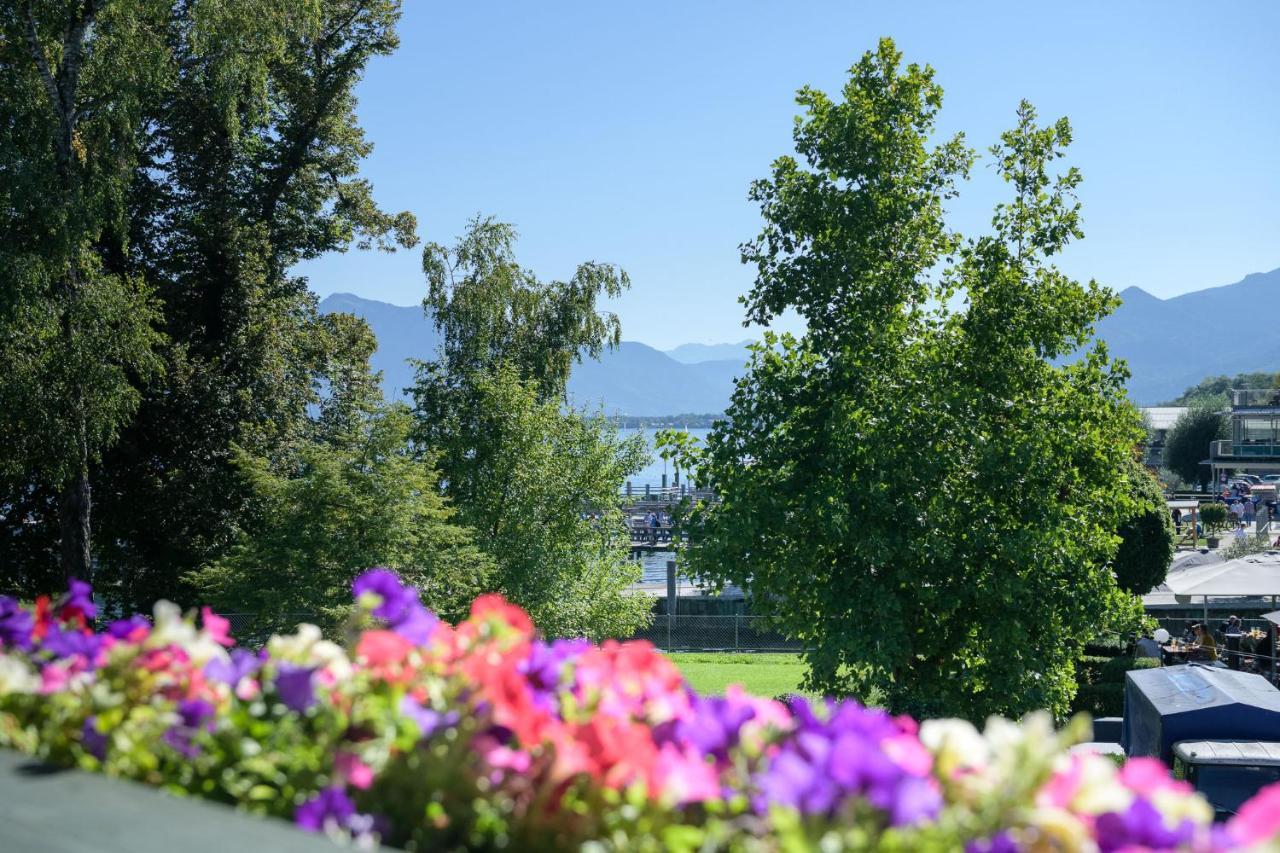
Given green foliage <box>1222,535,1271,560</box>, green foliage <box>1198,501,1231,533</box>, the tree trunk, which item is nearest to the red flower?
the tree trunk

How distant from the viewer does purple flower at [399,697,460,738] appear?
2072 millimetres

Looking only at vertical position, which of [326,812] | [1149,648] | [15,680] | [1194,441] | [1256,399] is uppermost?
[1256,399]

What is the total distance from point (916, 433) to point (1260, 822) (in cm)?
Result: 1146

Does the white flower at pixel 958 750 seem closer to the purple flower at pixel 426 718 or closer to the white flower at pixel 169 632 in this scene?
the purple flower at pixel 426 718

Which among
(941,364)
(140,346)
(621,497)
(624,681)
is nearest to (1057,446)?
(941,364)

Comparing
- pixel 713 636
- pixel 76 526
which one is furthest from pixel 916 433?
pixel 713 636

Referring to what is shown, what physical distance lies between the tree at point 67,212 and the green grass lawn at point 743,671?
1283cm

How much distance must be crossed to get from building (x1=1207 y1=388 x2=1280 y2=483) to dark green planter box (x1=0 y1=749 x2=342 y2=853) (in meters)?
94.5

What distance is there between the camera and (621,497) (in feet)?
100

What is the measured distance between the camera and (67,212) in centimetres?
1727

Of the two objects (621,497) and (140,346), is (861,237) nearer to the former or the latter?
(140,346)

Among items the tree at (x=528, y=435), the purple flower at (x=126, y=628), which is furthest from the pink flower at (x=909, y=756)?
the tree at (x=528, y=435)

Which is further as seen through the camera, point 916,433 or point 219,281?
point 219,281

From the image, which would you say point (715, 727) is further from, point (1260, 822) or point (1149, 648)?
point (1149, 648)
